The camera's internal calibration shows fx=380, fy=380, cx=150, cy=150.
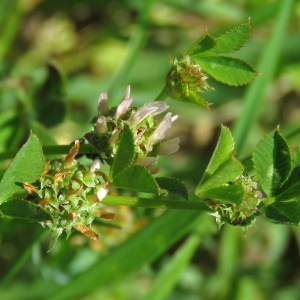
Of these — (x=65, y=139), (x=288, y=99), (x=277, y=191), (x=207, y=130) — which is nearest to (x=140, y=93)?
(x=65, y=139)

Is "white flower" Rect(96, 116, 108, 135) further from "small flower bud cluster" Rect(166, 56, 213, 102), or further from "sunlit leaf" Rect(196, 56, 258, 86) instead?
"sunlit leaf" Rect(196, 56, 258, 86)

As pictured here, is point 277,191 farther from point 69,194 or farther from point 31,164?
point 31,164

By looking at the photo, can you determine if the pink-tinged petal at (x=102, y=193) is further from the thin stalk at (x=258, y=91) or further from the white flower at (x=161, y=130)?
the thin stalk at (x=258, y=91)

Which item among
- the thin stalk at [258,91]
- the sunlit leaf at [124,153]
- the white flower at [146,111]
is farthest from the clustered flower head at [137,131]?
the thin stalk at [258,91]

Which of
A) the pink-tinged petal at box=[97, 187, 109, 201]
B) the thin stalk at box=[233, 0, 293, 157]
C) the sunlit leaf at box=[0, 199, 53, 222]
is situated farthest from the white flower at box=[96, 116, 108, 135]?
the thin stalk at box=[233, 0, 293, 157]

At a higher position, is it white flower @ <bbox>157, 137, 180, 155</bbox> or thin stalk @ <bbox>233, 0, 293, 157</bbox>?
white flower @ <bbox>157, 137, 180, 155</bbox>

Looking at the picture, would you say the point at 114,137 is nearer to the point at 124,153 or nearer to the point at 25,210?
the point at 124,153
